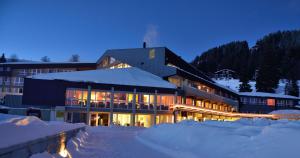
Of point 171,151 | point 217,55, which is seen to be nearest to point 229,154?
point 171,151

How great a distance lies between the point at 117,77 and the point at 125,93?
12.5 ft

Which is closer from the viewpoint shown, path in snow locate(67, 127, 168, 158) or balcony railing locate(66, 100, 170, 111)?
path in snow locate(67, 127, 168, 158)

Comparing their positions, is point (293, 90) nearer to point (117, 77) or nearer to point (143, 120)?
point (143, 120)

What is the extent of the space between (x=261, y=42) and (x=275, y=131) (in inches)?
7753

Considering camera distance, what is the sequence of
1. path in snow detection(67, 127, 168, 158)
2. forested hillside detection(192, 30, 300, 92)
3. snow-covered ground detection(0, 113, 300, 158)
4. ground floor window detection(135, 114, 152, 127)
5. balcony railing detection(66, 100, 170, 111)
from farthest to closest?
forested hillside detection(192, 30, 300, 92), ground floor window detection(135, 114, 152, 127), balcony railing detection(66, 100, 170, 111), path in snow detection(67, 127, 168, 158), snow-covered ground detection(0, 113, 300, 158)

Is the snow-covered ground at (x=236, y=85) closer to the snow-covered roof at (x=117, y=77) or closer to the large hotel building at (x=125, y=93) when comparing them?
the large hotel building at (x=125, y=93)

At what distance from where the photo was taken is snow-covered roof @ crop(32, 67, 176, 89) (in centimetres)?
4384

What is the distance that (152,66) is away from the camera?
2168 inches

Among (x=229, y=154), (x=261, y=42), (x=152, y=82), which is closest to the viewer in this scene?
(x=229, y=154)

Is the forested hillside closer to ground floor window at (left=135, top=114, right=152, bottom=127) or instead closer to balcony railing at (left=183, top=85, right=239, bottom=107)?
balcony railing at (left=183, top=85, right=239, bottom=107)

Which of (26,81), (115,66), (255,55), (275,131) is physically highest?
(255,55)

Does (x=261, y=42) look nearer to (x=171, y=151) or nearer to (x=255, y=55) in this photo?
(x=255, y=55)

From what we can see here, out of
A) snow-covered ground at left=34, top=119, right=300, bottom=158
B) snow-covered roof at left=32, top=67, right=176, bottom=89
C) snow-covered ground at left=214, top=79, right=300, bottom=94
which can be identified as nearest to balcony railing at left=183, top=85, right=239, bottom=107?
snow-covered roof at left=32, top=67, right=176, bottom=89

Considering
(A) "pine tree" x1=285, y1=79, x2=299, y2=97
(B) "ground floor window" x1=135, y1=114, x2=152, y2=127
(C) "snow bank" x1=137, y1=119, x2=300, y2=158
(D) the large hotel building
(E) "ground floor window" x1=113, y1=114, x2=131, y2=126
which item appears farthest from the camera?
(A) "pine tree" x1=285, y1=79, x2=299, y2=97
